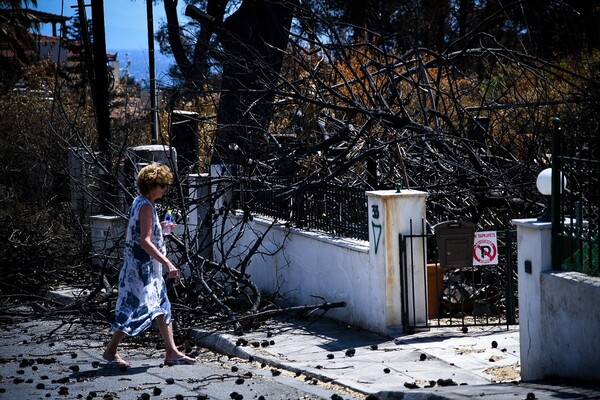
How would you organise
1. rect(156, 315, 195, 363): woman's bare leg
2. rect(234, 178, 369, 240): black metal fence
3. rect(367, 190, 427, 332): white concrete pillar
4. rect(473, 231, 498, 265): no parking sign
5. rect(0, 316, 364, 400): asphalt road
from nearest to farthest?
rect(0, 316, 364, 400): asphalt road < rect(156, 315, 195, 363): woman's bare leg < rect(367, 190, 427, 332): white concrete pillar < rect(473, 231, 498, 265): no parking sign < rect(234, 178, 369, 240): black metal fence

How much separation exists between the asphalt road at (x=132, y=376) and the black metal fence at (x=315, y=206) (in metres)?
2.54

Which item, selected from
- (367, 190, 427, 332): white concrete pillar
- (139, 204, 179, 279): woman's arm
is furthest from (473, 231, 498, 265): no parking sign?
(139, 204, 179, 279): woman's arm

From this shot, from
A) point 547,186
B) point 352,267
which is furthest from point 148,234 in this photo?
point 547,186

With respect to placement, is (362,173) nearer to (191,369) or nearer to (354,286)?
(354,286)

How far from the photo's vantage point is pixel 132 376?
9.82 m

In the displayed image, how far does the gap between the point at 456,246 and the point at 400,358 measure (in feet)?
6.19

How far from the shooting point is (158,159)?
1969 centimetres

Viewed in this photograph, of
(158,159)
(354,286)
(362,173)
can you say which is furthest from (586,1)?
(354,286)

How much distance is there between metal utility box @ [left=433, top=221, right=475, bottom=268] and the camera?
1175 centimetres

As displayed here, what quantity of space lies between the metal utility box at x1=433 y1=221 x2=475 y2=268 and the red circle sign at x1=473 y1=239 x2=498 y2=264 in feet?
0.70

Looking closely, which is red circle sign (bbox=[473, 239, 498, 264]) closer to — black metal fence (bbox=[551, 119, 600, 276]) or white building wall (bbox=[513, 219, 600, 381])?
white building wall (bbox=[513, 219, 600, 381])

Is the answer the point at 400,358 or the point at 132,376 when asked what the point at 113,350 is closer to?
the point at 132,376

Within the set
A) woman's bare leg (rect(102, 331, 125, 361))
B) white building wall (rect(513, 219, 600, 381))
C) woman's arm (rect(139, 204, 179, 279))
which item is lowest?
woman's bare leg (rect(102, 331, 125, 361))

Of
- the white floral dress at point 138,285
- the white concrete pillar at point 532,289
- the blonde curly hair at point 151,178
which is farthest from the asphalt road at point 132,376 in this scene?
the blonde curly hair at point 151,178
